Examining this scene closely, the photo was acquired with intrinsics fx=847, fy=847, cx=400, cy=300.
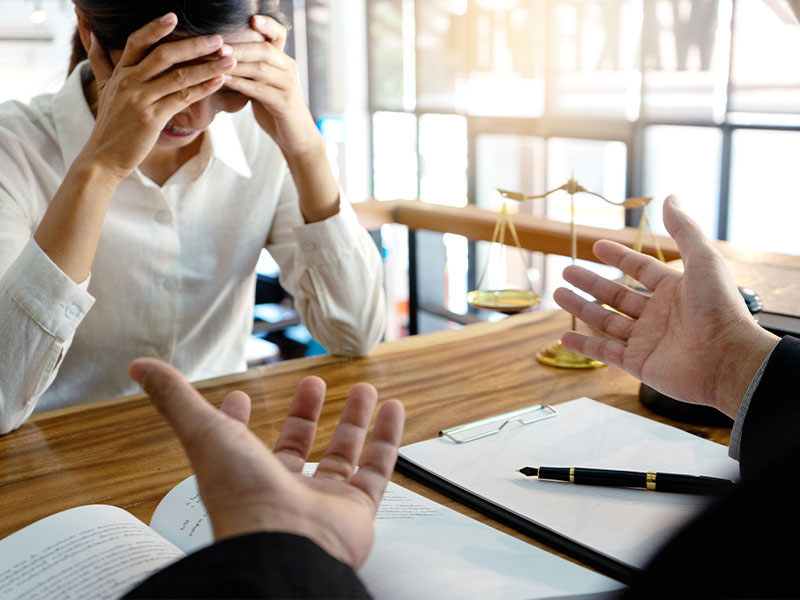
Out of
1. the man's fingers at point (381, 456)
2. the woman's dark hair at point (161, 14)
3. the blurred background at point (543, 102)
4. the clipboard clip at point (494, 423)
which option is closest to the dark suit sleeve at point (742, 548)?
the man's fingers at point (381, 456)

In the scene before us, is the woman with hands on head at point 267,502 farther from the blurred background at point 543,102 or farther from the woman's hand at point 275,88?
the blurred background at point 543,102

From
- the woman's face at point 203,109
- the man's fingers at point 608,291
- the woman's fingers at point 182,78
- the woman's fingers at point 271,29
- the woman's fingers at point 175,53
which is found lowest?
the man's fingers at point 608,291

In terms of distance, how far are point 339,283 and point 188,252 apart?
0.28m

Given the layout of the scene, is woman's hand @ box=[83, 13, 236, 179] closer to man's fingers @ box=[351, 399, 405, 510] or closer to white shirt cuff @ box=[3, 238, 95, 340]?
white shirt cuff @ box=[3, 238, 95, 340]

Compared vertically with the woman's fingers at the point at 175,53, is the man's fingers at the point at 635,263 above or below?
below

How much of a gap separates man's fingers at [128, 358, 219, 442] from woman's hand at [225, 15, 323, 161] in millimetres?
778

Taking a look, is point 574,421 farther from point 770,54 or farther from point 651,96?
point 651,96

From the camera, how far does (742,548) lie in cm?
34

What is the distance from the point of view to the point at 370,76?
6.62 metres

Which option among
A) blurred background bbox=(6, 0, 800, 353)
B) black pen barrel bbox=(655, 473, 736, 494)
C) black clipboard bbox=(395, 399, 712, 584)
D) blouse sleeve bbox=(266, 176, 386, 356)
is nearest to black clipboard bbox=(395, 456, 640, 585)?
black clipboard bbox=(395, 399, 712, 584)

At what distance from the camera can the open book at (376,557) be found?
65 centimetres

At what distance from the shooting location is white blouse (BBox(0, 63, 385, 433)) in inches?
54.3

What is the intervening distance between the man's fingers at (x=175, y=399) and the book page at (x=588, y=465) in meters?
0.37

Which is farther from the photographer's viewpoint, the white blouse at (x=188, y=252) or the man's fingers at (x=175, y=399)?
the white blouse at (x=188, y=252)
